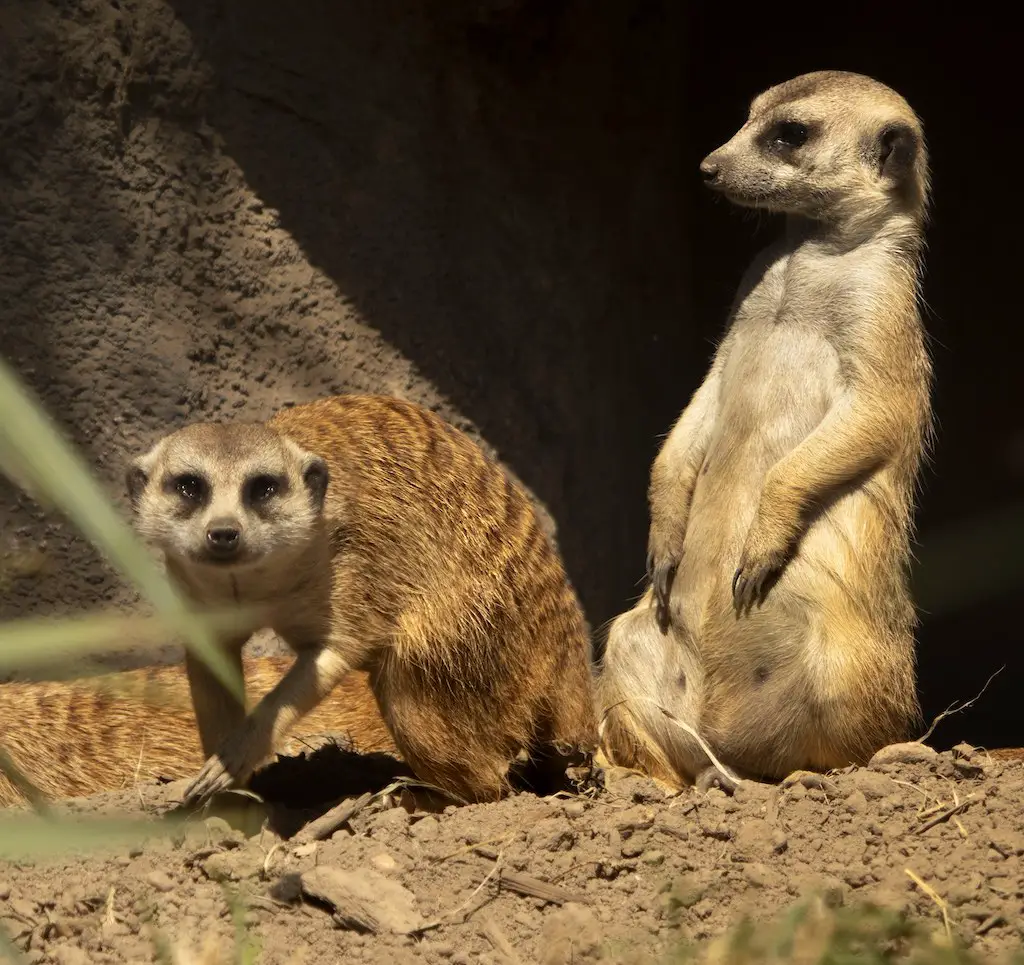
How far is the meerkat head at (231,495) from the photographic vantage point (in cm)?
255

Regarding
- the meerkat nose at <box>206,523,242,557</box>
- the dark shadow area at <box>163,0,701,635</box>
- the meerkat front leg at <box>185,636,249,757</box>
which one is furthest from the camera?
the dark shadow area at <box>163,0,701,635</box>

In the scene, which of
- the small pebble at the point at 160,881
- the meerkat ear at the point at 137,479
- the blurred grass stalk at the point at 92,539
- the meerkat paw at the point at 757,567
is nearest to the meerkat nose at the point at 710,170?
the meerkat paw at the point at 757,567

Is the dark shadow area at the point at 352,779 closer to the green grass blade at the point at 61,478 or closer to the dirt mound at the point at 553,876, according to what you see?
the dirt mound at the point at 553,876

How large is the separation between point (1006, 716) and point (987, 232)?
5.63 feet

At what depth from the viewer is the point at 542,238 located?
430cm

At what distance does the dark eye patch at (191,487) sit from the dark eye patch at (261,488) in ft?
0.26

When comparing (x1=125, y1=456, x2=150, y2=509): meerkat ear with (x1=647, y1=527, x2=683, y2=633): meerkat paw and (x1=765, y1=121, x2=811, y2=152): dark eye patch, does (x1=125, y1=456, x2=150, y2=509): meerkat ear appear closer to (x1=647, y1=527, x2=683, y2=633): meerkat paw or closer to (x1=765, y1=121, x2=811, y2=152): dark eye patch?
(x1=647, y1=527, x2=683, y2=633): meerkat paw

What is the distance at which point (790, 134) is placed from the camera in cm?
292

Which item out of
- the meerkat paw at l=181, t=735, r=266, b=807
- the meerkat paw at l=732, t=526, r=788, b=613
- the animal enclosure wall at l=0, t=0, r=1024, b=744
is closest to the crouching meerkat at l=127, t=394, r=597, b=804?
the meerkat paw at l=181, t=735, r=266, b=807

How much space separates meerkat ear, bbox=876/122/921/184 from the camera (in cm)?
288

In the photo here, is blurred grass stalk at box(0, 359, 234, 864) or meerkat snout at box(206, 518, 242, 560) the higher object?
blurred grass stalk at box(0, 359, 234, 864)

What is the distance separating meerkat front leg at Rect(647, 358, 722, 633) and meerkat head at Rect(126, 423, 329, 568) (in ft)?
2.75

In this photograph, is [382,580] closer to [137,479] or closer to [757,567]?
[137,479]

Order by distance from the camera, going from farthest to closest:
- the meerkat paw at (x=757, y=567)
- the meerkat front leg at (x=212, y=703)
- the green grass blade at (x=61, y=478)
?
the meerkat paw at (x=757, y=567) < the meerkat front leg at (x=212, y=703) < the green grass blade at (x=61, y=478)
